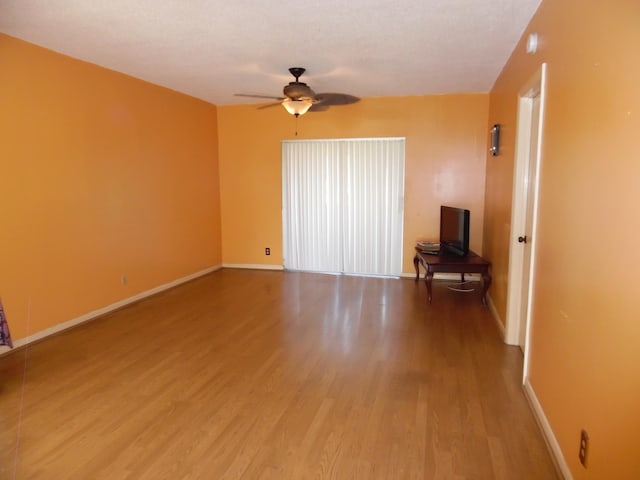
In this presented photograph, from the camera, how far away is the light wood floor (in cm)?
198

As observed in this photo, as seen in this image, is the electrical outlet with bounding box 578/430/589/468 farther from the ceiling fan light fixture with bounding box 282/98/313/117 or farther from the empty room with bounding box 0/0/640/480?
the ceiling fan light fixture with bounding box 282/98/313/117

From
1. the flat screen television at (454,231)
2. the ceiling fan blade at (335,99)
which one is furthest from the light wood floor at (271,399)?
the ceiling fan blade at (335,99)

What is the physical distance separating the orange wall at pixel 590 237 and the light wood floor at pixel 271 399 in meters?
0.47

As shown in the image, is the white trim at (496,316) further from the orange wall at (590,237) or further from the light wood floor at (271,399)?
the orange wall at (590,237)

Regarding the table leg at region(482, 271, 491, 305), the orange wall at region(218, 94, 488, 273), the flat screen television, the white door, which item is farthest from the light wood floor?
the orange wall at region(218, 94, 488, 273)

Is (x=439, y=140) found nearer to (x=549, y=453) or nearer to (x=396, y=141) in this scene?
(x=396, y=141)

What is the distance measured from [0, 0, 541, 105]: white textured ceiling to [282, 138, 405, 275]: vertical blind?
1.26m

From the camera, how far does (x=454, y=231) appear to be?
490 centimetres

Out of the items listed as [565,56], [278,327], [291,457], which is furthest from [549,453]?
[278,327]

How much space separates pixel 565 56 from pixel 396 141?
11.8 feet

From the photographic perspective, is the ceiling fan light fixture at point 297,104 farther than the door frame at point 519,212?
Yes

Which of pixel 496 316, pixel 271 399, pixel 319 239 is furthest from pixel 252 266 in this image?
pixel 271 399

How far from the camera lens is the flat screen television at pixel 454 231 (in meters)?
4.56

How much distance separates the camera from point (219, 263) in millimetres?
6496
